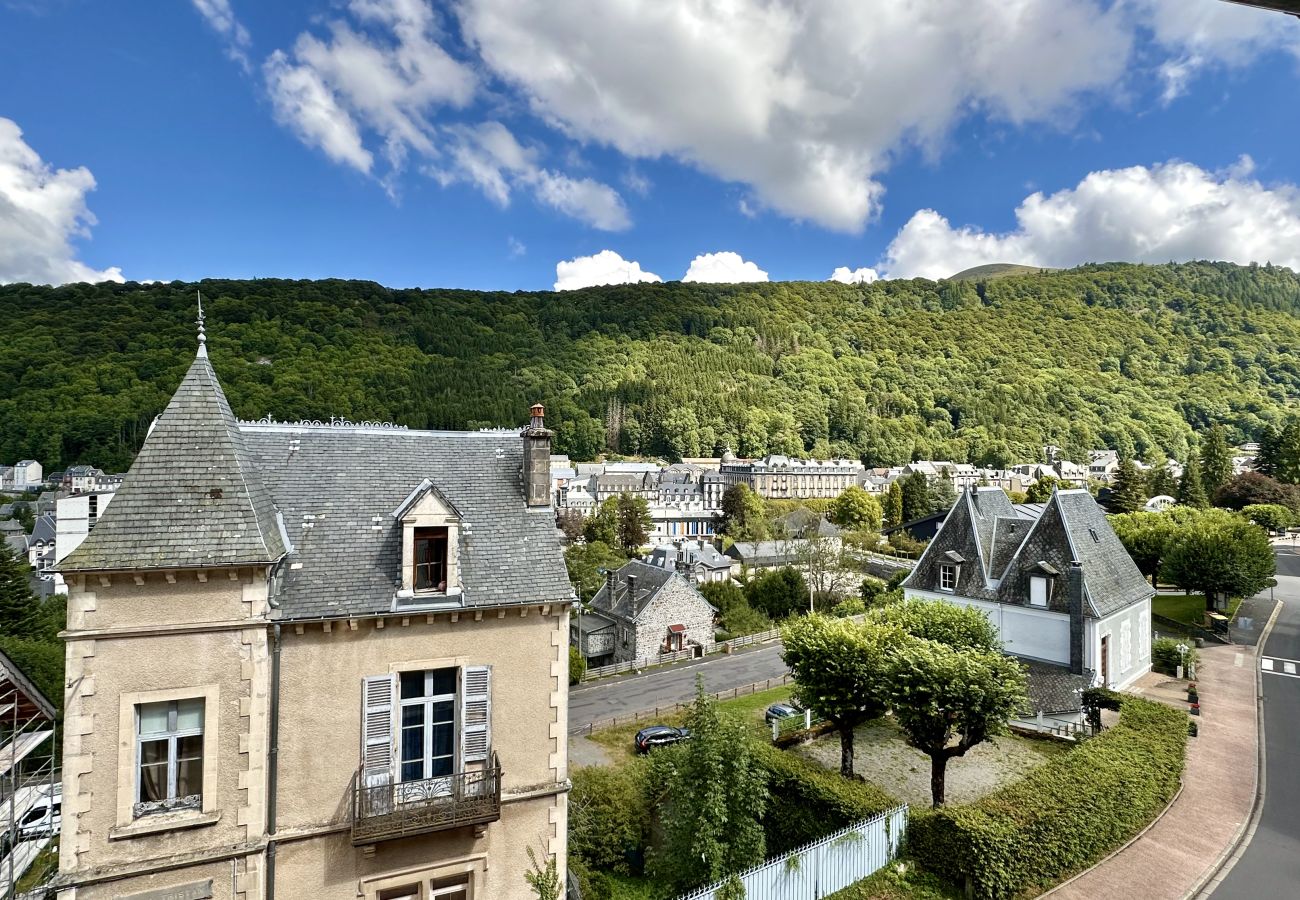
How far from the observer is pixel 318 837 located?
33.6ft

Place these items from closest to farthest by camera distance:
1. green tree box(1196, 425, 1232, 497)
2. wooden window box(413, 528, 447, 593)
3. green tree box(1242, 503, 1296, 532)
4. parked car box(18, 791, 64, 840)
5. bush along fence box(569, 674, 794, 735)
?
wooden window box(413, 528, 447, 593) < parked car box(18, 791, 64, 840) < bush along fence box(569, 674, 794, 735) < green tree box(1242, 503, 1296, 532) < green tree box(1196, 425, 1232, 497)

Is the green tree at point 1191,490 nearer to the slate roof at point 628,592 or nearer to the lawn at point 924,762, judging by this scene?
the slate roof at point 628,592

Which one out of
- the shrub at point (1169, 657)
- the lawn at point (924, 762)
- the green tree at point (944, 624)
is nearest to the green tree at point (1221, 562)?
the shrub at point (1169, 657)

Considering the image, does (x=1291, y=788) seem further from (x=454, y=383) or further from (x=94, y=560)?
(x=454, y=383)

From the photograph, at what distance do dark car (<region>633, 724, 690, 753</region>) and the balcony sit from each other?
1787cm

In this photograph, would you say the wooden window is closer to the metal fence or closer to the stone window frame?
the stone window frame

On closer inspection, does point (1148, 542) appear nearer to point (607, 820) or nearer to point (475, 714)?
point (607, 820)

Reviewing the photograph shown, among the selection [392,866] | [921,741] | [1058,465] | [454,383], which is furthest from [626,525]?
[1058,465]

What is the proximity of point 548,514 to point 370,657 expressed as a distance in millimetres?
4298

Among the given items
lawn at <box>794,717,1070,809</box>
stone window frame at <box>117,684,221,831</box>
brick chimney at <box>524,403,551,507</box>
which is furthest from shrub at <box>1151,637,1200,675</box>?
stone window frame at <box>117,684,221,831</box>

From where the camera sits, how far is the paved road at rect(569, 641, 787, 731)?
34.3 metres

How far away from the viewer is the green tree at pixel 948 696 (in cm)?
1689

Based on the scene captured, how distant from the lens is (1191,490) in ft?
250

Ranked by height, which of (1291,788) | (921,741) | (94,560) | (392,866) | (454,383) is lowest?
(1291,788)
